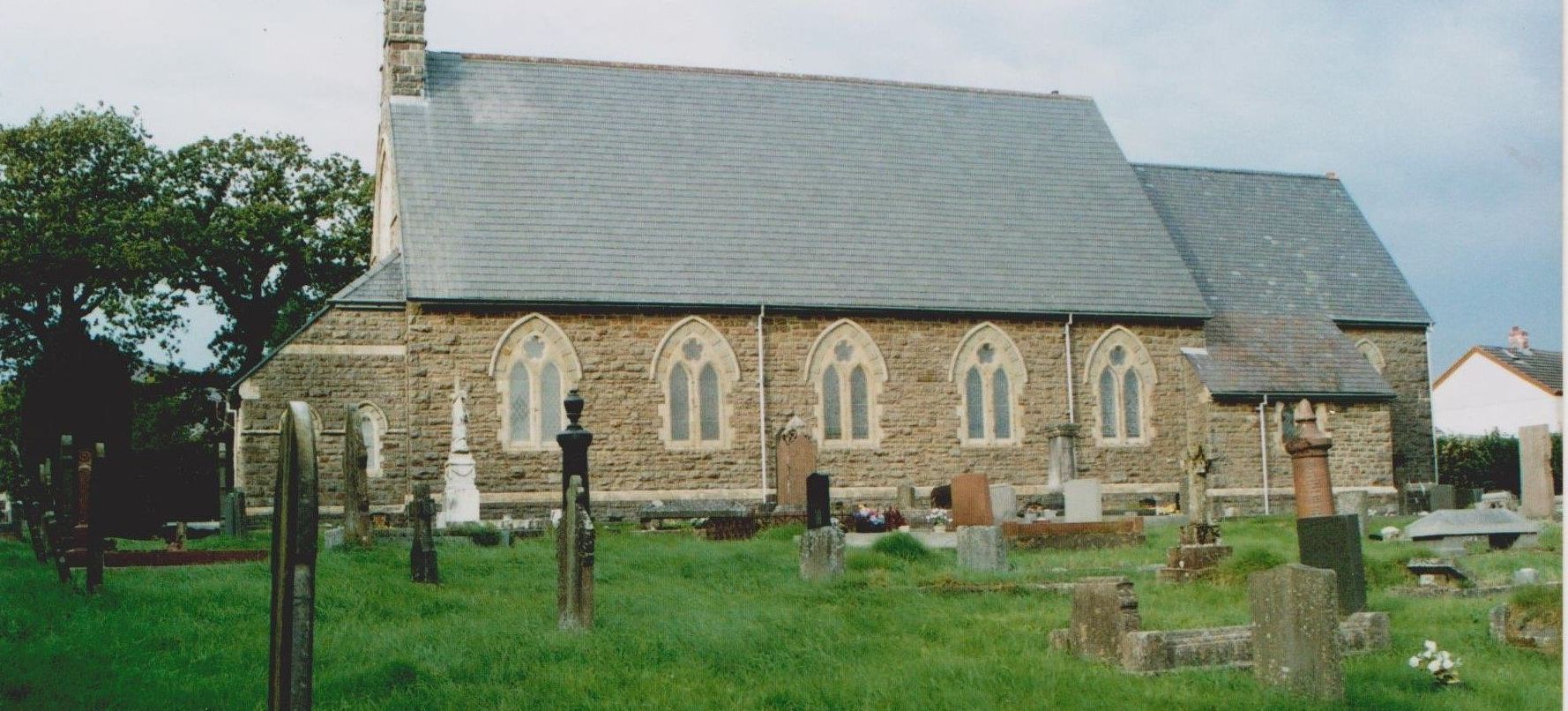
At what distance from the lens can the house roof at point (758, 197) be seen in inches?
1125

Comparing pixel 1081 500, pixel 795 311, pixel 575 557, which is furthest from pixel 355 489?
pixel 795 311

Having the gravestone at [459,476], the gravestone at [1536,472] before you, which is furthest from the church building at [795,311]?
the gravestone at [1536,472]

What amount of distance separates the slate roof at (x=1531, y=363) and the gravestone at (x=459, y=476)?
30.4 metres

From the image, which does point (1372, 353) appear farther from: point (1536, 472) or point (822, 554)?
point (822, 554)

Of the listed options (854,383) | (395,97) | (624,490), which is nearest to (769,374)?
(854,383)

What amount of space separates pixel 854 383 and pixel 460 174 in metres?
8.55

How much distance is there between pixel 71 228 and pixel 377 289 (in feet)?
46.6

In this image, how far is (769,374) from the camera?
28828 mm

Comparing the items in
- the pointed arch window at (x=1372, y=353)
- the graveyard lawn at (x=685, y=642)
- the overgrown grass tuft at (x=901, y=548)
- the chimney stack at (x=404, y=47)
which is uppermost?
the chimney stack at (x=404, y=47)

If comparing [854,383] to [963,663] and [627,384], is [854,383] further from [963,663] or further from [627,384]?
[963,663]

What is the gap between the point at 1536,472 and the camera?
23500 millimetres

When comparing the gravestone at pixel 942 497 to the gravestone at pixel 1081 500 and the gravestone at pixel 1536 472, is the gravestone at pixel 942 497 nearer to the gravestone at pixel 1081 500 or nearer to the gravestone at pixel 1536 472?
the gravestone at pixel 1081 500

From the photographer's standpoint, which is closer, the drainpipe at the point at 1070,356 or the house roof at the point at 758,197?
the house roof at the point at 758,197

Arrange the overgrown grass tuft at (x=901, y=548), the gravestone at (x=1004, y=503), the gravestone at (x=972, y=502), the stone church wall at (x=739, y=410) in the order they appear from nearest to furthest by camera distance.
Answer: the overgrown grass tuft at (x=901, y=548) < the gravestone at (x=972, y=502) < the gravestone at (x=1004, y=503) < the stone church wall at (x=739, y=410)
